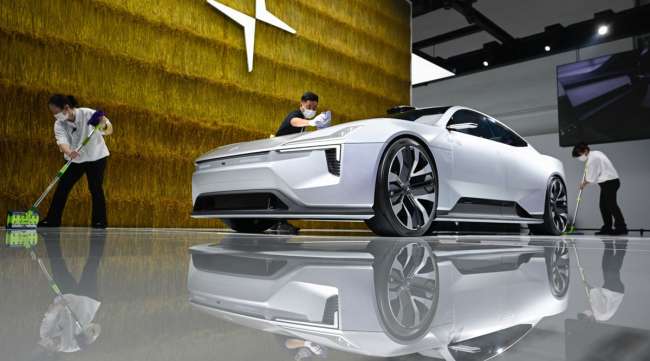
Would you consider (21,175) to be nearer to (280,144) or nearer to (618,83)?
(280,144)

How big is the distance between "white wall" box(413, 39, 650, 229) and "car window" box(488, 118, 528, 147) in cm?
1017

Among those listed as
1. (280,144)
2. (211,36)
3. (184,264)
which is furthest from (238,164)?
(211,36)

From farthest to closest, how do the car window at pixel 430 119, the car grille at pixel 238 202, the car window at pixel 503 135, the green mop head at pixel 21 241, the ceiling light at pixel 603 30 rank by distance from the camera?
1. the ceiling light at pixel 603 30
2. the car window at pixel 503 135
3. the car window at pixel 430 119
4. the car grille at pixel 238 202
5. the green mop head at pixel 21 241

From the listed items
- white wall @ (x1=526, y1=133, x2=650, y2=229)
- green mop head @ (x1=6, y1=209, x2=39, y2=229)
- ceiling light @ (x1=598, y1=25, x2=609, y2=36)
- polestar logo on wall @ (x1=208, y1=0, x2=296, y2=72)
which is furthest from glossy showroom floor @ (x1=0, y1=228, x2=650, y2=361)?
white wall @ (x1=526, y1=133, x2=650, y2=229)

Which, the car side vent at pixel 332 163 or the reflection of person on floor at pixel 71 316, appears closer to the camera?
the reflection of person on floor at pixel 71 316

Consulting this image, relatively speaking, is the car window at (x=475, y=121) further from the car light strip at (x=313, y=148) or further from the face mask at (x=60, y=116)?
the face mask at (x=60, y=116)

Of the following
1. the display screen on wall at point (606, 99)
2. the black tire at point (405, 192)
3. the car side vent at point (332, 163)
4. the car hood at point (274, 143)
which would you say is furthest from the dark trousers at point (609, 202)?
the car side vent at point (332, 163)

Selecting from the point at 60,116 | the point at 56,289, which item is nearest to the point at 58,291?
the point at 56,289

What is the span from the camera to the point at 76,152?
16.0 ft

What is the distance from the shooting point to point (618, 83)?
37.4ft

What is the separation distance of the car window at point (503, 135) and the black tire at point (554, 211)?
672mm

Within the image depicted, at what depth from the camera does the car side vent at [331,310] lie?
59 centimetres

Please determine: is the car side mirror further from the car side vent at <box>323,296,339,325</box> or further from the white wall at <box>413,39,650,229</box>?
the white wall at <box>413,39,650,229</box>

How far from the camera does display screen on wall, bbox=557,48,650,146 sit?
432 inches
